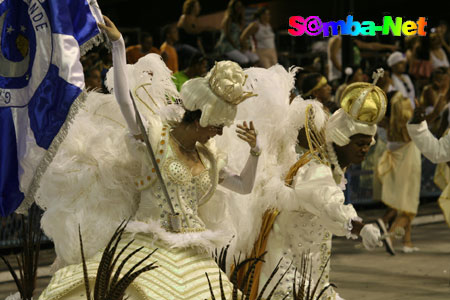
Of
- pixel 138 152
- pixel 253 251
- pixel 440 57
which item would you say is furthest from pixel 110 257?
pixel 440 57

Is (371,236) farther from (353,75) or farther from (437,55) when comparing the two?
(437,55)

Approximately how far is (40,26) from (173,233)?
3.69 feet

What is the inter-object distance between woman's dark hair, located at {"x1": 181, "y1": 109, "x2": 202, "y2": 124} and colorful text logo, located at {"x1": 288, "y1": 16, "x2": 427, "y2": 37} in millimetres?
8592

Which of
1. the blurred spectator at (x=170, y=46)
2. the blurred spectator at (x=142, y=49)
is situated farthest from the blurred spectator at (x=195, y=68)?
the blurred spectator at (x=142, y=49)

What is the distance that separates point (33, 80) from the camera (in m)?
4.11

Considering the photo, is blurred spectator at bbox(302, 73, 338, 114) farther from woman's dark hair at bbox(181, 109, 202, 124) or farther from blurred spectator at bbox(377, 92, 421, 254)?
woman's dark hair at bbox(181, 109, 202, 124)

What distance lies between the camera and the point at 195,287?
4.04 meters

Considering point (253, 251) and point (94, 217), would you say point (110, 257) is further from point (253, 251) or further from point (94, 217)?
point (253, 251)

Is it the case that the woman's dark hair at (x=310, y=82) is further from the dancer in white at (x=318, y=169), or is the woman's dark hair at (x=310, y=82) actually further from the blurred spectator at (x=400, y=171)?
the dancer in white at (x=318, y=169)

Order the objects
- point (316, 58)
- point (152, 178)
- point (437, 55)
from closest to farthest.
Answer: point (152, 178) < point (316, 58) < point (437, 55)

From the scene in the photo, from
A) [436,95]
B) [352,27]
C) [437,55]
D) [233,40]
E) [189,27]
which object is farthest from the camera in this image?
[437,55]

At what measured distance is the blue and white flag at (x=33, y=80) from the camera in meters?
4.03

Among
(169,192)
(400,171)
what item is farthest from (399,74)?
(169,192)

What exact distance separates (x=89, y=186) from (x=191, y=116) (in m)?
0.62
